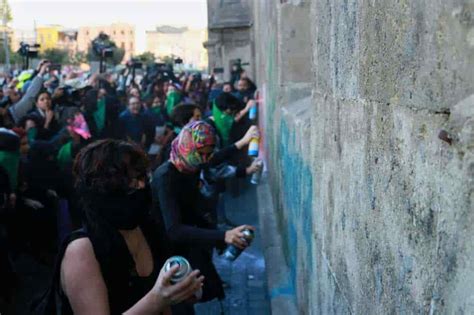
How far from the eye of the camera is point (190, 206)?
382cm

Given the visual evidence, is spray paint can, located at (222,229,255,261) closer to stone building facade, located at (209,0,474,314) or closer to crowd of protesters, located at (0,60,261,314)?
crowd of protesters, located at (0,60,261,314)

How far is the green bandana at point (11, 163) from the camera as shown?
17.7ft

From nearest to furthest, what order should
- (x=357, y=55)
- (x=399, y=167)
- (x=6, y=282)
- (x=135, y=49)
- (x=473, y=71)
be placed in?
(x=473, y=71), (x=399, y=167), (x=357, y=55), (x=6, y=282), (x=135, y=49)

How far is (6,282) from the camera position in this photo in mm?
4566

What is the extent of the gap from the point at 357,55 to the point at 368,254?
0.60 metres

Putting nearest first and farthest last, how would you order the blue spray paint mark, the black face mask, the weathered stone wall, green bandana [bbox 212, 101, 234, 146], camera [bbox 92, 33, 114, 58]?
the weathered stone wall
the black face mask
the blue spray paint mark
green bandana [bbox 212, 101, 234, 146]
camera [bbox 92, 33, 114, 58]

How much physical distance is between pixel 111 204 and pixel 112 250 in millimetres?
147

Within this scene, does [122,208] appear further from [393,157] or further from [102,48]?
[102,48]

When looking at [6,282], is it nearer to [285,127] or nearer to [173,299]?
[285,127]

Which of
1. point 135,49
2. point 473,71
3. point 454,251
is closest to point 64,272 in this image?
point 454,251

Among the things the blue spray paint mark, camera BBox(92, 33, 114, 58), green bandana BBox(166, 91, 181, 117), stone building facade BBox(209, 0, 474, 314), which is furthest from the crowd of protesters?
camera BBox(92, 33, 114, 58)

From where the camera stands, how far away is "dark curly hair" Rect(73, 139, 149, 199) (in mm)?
2297

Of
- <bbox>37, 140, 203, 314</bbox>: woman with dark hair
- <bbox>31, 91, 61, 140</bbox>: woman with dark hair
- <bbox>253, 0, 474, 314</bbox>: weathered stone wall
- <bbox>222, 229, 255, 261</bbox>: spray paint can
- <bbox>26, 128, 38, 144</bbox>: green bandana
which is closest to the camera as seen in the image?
<bbox>253, 0, 474, 314</bbox>: weathered stone wall

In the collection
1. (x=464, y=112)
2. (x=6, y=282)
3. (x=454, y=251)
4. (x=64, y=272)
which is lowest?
(x=6, y=282)
